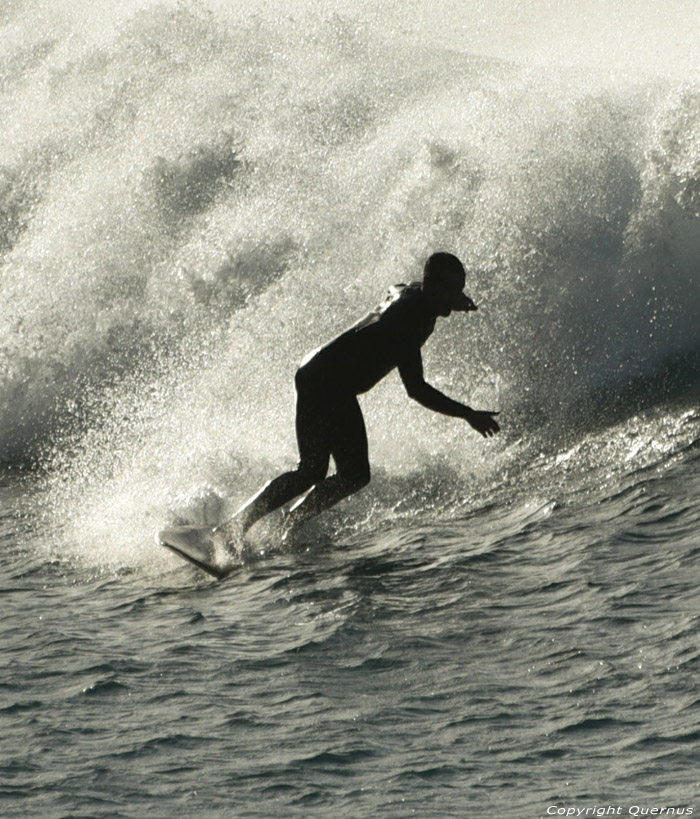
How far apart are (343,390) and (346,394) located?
29 mm

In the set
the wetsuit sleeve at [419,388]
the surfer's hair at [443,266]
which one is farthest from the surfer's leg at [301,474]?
the surfer's hair at [443,266]

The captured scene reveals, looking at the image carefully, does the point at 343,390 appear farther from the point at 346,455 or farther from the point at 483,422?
the point at 483,422

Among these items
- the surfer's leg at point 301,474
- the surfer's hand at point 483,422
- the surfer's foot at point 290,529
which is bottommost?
the surfer's foot at point 290,529

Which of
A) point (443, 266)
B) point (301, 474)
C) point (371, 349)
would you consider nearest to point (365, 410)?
point (301, 474)

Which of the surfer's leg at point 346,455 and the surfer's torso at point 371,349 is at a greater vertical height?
the surfer's torso at point 371,349

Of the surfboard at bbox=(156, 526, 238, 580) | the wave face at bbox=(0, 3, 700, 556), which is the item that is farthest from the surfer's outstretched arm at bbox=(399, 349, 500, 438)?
the wave face at bbox=(0, 3, 700, 556)

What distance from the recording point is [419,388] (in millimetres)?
7402

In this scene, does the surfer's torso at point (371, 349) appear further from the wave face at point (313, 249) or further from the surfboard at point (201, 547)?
the wave face at point (313, 249)

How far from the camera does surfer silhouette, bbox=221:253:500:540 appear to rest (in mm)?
7379

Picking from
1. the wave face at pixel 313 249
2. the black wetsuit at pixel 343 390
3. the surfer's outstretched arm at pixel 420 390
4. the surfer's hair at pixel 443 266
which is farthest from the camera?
the wave face at pixel 313 249

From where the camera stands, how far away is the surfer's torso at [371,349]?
24.2 feet

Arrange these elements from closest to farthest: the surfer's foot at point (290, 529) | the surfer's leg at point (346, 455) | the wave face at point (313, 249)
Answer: the surfer's leg at point (346, 455)
the surfer's foot at point (290, 529)
the wave face at point (313, 249)

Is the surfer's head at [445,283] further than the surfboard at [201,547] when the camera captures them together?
No

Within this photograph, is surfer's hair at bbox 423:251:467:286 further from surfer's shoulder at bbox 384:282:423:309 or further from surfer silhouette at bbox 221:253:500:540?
surfer's shoulder at bbox 384:282:423:309
